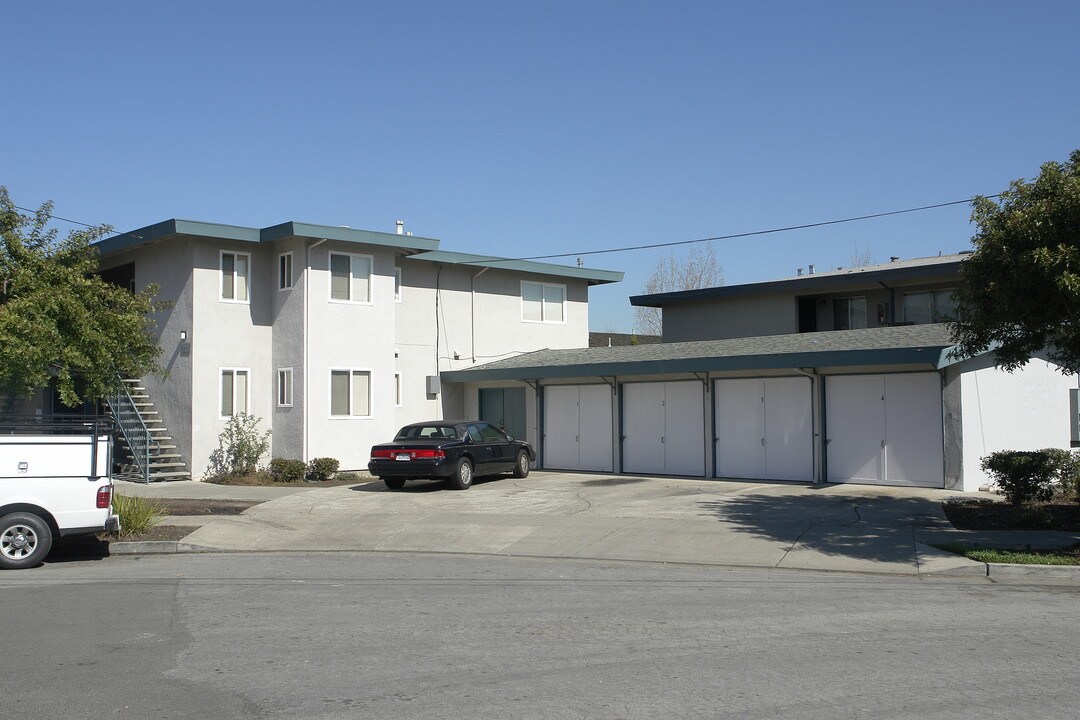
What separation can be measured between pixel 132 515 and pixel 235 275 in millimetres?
11052

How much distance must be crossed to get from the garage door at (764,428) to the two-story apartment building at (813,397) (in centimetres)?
3

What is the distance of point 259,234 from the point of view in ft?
81.9

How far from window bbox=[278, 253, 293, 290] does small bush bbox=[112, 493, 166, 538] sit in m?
10.3

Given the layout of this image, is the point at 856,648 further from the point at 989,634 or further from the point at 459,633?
the point at 459,633

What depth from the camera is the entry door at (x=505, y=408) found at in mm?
27781

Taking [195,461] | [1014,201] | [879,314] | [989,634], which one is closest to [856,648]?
[989,634]

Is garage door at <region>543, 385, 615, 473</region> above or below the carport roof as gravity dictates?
below

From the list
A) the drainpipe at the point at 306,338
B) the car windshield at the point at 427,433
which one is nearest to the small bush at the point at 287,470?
the drainpipe at the point at 306,338

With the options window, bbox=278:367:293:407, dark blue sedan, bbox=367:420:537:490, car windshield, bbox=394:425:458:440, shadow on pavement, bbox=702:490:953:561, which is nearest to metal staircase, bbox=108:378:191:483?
window, bbox=278:367:293:407

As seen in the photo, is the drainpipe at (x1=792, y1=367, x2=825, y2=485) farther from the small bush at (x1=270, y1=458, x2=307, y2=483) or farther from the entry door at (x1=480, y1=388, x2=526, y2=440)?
the small bush at (x1=270, y1=458, x2=307, y2=483)

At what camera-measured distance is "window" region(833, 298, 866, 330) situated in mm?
29547

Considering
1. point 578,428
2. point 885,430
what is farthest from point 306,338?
point 885,430

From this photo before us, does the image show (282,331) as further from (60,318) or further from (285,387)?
(60,318)

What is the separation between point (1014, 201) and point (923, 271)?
14050mm
